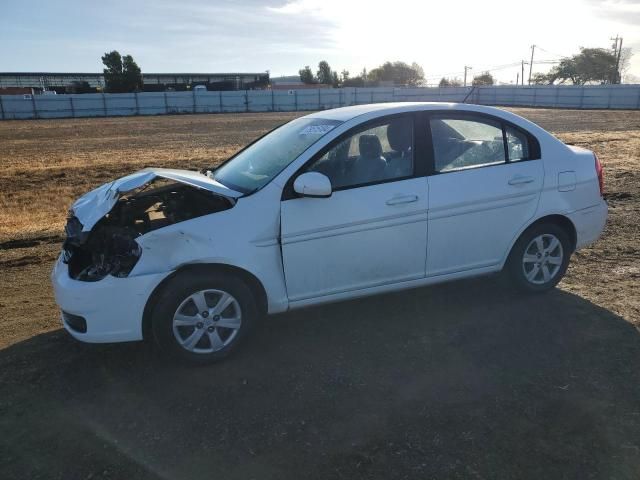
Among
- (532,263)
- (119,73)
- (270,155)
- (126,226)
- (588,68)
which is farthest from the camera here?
(588,68)

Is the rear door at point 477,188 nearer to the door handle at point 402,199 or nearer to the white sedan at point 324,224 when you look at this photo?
the white sedan at point 324,224

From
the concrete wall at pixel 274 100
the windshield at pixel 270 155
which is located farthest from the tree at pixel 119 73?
the windshield at pixel 270 155

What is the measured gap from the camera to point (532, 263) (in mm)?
4695

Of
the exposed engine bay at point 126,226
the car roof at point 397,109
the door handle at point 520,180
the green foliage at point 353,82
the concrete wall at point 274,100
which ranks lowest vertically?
the exposed engine bay at point 126,226

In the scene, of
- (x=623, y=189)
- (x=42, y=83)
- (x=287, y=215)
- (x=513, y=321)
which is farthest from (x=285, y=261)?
(x=42, y=83)

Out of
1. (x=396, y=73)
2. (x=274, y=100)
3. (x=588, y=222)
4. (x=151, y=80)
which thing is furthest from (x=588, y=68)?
(x=588, y=222)

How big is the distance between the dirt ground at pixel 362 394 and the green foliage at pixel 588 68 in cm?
10433

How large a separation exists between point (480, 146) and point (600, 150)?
39.9ft

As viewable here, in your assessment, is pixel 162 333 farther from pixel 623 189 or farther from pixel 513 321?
pixel 623 189

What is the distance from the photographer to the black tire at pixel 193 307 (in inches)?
139

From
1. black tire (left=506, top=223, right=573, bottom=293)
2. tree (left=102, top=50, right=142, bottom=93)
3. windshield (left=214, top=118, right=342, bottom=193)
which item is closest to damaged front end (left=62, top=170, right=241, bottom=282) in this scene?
windshield (left=214, top=118, right=342, bottom=193)

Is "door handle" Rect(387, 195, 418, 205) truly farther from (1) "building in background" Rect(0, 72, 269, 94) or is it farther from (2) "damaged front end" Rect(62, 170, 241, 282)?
(1) "building in background" Rect(0, 72, 269, 94)

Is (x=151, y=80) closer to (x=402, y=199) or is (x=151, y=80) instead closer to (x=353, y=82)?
(x=353, y=82)

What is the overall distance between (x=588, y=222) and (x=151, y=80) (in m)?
94.6
